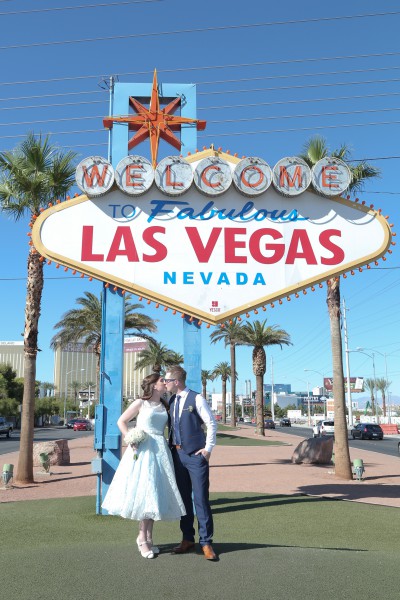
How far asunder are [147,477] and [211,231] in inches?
183

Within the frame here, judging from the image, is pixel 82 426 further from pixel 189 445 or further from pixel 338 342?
pixel 189 445

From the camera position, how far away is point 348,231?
887 centimetres

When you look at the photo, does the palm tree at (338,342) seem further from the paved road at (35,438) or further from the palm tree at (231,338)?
the palm tree at (231,338)

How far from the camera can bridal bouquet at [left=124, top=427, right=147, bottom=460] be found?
5.18m

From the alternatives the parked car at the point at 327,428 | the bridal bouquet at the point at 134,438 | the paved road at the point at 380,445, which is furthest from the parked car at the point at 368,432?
the bridal bouquet at the point at 134,438

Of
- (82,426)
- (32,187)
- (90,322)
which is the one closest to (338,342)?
(32,187)

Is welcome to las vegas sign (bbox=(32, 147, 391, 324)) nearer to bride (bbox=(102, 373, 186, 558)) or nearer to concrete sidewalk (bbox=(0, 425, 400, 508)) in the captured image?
bride (bbox=(102, 373, 186, 558))

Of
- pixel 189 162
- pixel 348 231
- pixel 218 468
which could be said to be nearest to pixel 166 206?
pixel 189 162

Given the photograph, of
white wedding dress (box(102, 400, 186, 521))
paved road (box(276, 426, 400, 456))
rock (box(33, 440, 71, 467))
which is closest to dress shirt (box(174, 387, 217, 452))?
white wedding dress (box(102, 400, 186, 521))

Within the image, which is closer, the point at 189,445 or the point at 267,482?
the point at 189,445

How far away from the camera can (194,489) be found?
18.1ft

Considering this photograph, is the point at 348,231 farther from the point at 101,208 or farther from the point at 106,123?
the point at 106,123

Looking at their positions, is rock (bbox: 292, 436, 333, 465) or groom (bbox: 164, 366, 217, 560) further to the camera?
rock (bbox: 292, 436, 333, 465)

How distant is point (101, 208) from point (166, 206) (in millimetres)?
1068
